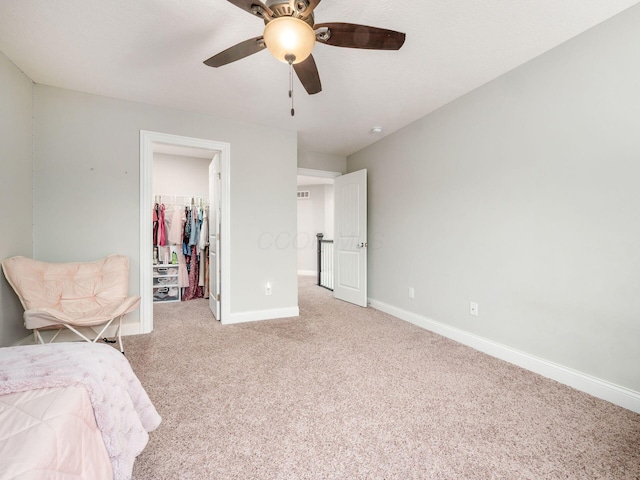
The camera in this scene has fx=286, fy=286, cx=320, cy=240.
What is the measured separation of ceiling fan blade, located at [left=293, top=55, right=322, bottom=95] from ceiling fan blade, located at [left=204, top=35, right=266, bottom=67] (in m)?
0.23

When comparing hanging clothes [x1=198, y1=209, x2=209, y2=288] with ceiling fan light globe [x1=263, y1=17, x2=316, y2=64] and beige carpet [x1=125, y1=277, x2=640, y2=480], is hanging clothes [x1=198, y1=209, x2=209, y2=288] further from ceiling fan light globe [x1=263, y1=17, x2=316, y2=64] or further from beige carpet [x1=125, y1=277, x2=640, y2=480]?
ceiling fan light globe [x1=263, y1=17, x2=316, y2=64]

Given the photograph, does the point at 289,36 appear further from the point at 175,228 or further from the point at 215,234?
the point at 175,228

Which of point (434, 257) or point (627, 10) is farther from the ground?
point (627, 10)

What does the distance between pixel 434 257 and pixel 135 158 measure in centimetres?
344

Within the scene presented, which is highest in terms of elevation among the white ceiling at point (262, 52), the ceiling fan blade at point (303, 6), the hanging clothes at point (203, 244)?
the white ceiling at point (262, 52)

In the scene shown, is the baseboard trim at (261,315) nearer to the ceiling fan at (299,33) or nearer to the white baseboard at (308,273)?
the ceiling fan at (299,33)

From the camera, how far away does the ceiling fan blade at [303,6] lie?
1.35m

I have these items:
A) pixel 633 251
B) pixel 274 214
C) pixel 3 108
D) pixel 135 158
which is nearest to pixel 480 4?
pixel 633 251

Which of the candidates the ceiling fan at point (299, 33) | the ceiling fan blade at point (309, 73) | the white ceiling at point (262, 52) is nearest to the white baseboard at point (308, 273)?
the white ceiling at point (262, 52)

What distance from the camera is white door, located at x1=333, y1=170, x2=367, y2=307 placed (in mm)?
4297

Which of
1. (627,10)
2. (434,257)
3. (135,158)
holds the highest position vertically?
(627,10)

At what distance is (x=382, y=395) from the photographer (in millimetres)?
1925

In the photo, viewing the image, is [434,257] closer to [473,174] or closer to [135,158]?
[473,174]

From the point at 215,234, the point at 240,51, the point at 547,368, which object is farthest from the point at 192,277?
the point at 547,368
